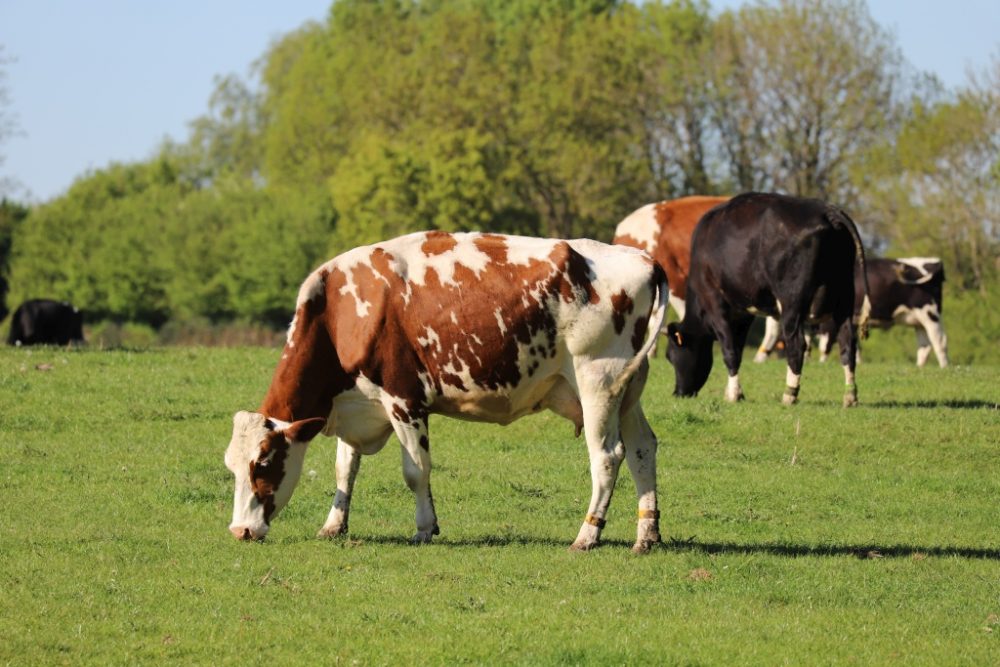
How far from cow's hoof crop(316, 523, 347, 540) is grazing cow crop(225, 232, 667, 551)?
0.59 metres

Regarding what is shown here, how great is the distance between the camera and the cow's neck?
14.3 m

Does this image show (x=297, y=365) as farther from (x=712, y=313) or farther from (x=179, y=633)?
(x=712, y=313)

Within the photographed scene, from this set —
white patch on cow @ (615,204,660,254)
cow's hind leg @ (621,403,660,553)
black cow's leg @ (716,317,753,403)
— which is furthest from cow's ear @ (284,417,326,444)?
white patch on cow @ (615,204,660,254)

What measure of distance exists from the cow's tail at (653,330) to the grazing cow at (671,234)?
1500cm

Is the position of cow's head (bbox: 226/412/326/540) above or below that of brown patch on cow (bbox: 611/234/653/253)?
below

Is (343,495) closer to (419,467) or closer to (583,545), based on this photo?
(419,467)

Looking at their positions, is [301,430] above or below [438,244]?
below

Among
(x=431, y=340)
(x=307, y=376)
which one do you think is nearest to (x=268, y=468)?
(x=307, y=376)

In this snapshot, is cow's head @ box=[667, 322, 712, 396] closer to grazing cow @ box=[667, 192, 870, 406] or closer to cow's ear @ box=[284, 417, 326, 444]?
grazing cow @ box=[667, 192, 870, 406]

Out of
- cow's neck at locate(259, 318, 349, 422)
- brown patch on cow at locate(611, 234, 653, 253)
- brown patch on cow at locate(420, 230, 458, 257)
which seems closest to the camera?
cow's neck at locate(259, 318, 349, 422)

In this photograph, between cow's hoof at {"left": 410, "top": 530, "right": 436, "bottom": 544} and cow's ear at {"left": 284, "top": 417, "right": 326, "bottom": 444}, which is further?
cow's hoof at {"left": 410, "top": 530, "right": 436, "bottom": 544}

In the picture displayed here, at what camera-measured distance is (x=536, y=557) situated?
13.7m

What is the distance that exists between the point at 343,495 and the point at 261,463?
1.04 m

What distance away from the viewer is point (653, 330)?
14.1m
